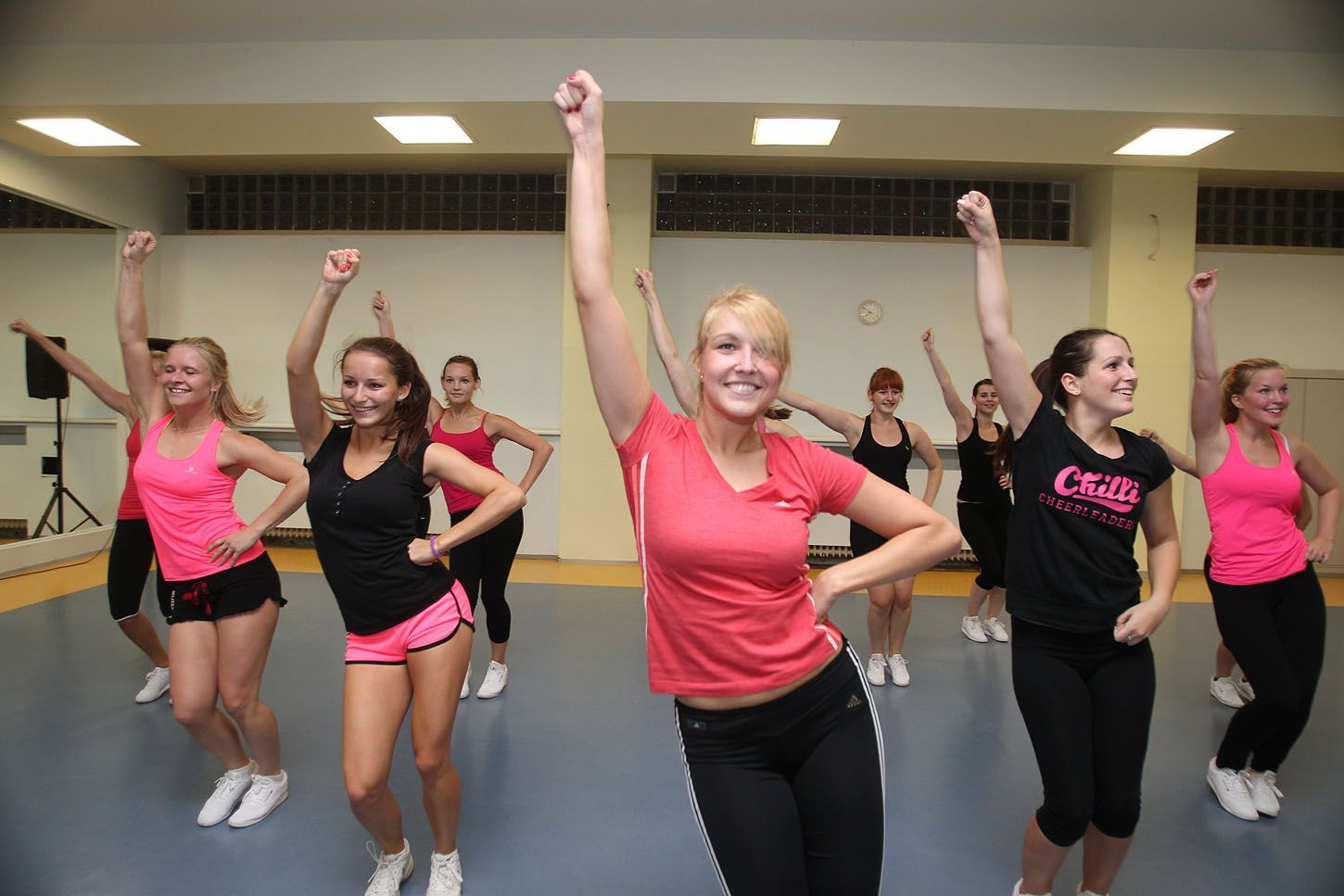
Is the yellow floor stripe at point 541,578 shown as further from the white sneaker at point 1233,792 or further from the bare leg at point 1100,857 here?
the bare leg at point 1100,857

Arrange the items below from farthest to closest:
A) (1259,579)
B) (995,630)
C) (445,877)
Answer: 1. (995,630)
2. (1259,579)
3. (445,877)

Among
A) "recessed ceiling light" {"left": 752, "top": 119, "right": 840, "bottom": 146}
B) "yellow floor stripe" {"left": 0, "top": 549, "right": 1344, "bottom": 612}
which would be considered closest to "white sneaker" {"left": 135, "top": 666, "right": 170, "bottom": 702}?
"yellow floor stripe" {"left": 0, "top": 549, "right": 1344, "bottom": 612}

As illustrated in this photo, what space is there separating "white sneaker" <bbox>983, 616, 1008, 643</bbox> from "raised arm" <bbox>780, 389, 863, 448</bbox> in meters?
1.68

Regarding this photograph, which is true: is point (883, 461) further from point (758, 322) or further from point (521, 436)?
point (758, 322)

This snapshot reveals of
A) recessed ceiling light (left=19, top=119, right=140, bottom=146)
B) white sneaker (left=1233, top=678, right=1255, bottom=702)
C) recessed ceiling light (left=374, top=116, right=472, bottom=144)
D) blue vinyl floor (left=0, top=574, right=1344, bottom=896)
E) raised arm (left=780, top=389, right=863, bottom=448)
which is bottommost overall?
blue vinyl floor (left=0, top=574, right=1344, bottom=896)

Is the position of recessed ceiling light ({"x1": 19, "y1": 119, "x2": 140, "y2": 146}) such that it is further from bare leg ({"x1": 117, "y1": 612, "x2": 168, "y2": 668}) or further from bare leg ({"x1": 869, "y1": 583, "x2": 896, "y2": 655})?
bare leg ({"x1": 869, "y1": 583, "x2": 896, "y2": 655})

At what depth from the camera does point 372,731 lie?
6.88ft

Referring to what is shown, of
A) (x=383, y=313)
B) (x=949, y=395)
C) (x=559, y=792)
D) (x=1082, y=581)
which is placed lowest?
(x=559, y=792)

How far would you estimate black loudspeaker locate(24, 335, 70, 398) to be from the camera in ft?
21.3

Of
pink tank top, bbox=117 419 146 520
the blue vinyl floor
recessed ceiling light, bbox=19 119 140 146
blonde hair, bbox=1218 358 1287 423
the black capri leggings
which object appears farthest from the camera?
recessed ceiling light, bbox=19 119 140 146

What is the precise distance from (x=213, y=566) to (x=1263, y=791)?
3.90 m

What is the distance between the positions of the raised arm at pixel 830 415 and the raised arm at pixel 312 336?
2315mm

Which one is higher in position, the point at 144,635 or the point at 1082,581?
the point at 1082,581

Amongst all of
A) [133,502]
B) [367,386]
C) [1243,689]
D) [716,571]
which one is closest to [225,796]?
[367,386]
